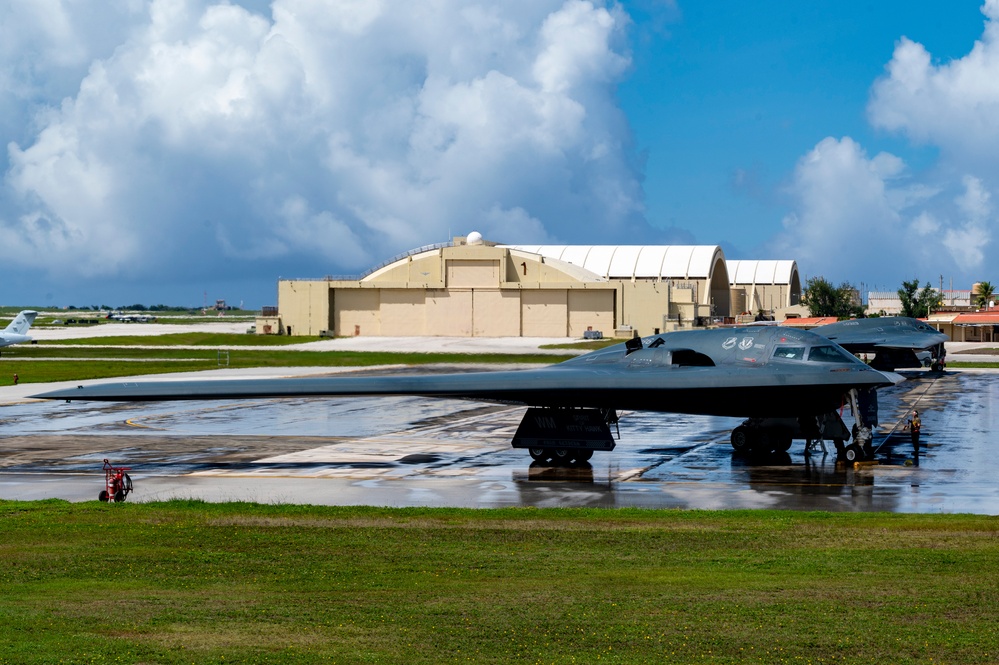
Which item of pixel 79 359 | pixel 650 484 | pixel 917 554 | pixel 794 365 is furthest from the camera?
pixel 79 359

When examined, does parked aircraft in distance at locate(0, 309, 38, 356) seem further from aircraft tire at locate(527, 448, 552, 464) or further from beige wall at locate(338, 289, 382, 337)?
aircraft tire at locate(527, 448, 552, 464)

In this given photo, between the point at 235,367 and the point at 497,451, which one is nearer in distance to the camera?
the point at 497,451

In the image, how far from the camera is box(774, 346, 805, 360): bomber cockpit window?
2244 centimetres

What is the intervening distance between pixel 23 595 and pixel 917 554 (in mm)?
10367

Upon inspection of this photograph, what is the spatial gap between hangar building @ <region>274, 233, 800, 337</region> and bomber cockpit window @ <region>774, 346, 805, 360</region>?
72.8 meters

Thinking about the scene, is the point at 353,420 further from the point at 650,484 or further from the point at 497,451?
Answer: the point at 650,484

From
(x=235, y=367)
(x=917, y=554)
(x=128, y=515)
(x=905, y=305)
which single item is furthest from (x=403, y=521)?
(x=905, y=305)

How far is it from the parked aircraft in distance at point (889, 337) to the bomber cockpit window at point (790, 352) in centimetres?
1973

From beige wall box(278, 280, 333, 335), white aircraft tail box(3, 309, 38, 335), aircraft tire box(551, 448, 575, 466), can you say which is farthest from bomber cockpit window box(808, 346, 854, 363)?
beige wall box(278, 280, 333, 335)

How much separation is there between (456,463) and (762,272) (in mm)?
130320

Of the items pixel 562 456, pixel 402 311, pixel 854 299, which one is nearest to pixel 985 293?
pixel 854 299

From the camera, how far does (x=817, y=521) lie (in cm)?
1559

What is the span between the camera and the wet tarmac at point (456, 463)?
18.8 metres

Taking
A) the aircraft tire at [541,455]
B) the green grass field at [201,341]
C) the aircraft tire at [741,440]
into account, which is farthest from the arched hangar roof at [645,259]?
the aircraft tire at [541,455]
